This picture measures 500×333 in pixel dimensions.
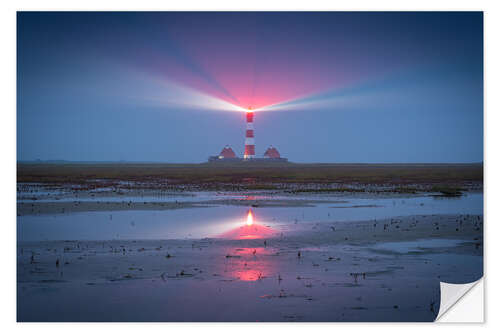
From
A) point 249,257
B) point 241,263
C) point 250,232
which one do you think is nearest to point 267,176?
point 250,232

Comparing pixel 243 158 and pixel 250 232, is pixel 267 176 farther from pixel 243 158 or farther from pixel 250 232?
pixel 243 158

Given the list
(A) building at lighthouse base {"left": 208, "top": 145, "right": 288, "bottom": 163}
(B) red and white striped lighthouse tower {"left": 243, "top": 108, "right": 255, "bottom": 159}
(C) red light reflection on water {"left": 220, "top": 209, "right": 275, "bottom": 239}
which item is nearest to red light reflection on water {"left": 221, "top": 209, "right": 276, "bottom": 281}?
(C) red light reflection on water {"left": 220, "top": 209, "right": 275, "bottom": 239}

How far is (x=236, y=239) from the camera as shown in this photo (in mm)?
12914

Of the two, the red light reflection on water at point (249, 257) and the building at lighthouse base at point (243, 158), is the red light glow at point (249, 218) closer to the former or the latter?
the red light reflection on water at point (249, 257)

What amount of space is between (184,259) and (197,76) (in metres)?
8.36

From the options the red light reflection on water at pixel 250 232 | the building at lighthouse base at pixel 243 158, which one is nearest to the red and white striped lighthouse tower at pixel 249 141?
the building at lighthouse base at pixel 243 158

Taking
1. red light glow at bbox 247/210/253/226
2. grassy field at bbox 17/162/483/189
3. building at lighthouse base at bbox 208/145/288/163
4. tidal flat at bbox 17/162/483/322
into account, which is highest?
building at lighthouse base at bbox 208/145/288/163

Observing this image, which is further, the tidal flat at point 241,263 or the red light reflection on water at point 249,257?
the red light reflection on water at point 249,257

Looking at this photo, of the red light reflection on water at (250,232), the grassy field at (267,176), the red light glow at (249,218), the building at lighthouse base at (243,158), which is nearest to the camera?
the red light reflection on water at (250,232)

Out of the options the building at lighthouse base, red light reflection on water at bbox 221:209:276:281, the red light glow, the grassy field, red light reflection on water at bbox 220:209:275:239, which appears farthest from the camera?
the building at lighthouse base

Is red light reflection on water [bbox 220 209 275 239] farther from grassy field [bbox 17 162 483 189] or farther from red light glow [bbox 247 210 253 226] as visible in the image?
grassy field [bbox 17 162 483 189]

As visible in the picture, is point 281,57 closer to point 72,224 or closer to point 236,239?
point 236,239

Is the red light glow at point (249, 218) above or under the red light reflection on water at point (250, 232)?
above

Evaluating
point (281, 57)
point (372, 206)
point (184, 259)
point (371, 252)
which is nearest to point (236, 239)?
point (184, 259)
